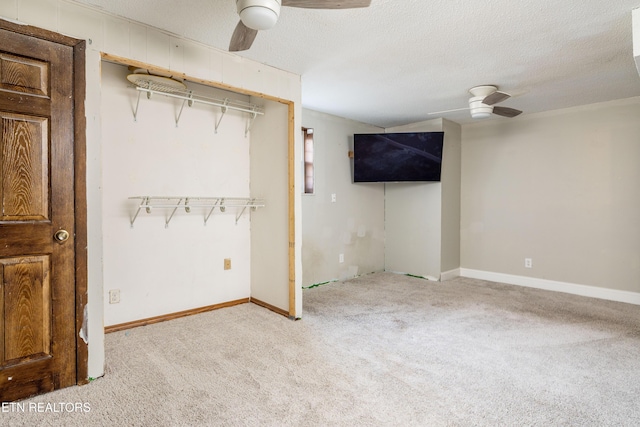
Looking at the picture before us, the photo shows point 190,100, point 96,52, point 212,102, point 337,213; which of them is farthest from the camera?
point 337,213

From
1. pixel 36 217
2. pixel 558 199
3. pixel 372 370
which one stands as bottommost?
pixel 372 370

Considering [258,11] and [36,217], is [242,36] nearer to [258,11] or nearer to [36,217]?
[258,11]

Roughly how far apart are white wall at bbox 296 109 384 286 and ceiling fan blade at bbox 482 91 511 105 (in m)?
1.89

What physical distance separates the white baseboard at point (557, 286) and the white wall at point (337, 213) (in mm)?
1431

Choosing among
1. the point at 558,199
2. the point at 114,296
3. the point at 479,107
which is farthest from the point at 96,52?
the point at 558,199

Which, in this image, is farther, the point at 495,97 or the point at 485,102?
the point at 485,102

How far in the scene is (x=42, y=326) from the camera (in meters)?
1.94

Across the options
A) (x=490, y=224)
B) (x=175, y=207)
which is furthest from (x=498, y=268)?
(x=175, y=207)

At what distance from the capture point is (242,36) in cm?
196

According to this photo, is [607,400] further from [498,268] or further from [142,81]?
[142,81]

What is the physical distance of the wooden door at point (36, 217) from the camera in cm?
183

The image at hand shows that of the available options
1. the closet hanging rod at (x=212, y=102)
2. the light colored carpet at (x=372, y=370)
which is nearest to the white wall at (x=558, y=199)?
the light colored carpet at (x=372, y=370)

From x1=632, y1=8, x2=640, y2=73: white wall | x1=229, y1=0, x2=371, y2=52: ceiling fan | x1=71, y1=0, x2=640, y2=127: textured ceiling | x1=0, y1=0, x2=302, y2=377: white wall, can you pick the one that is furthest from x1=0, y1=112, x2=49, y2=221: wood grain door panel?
x1=632, y1=8, x2=640, y2=73: white wall

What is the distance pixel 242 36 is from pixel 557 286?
4517 millimetres
